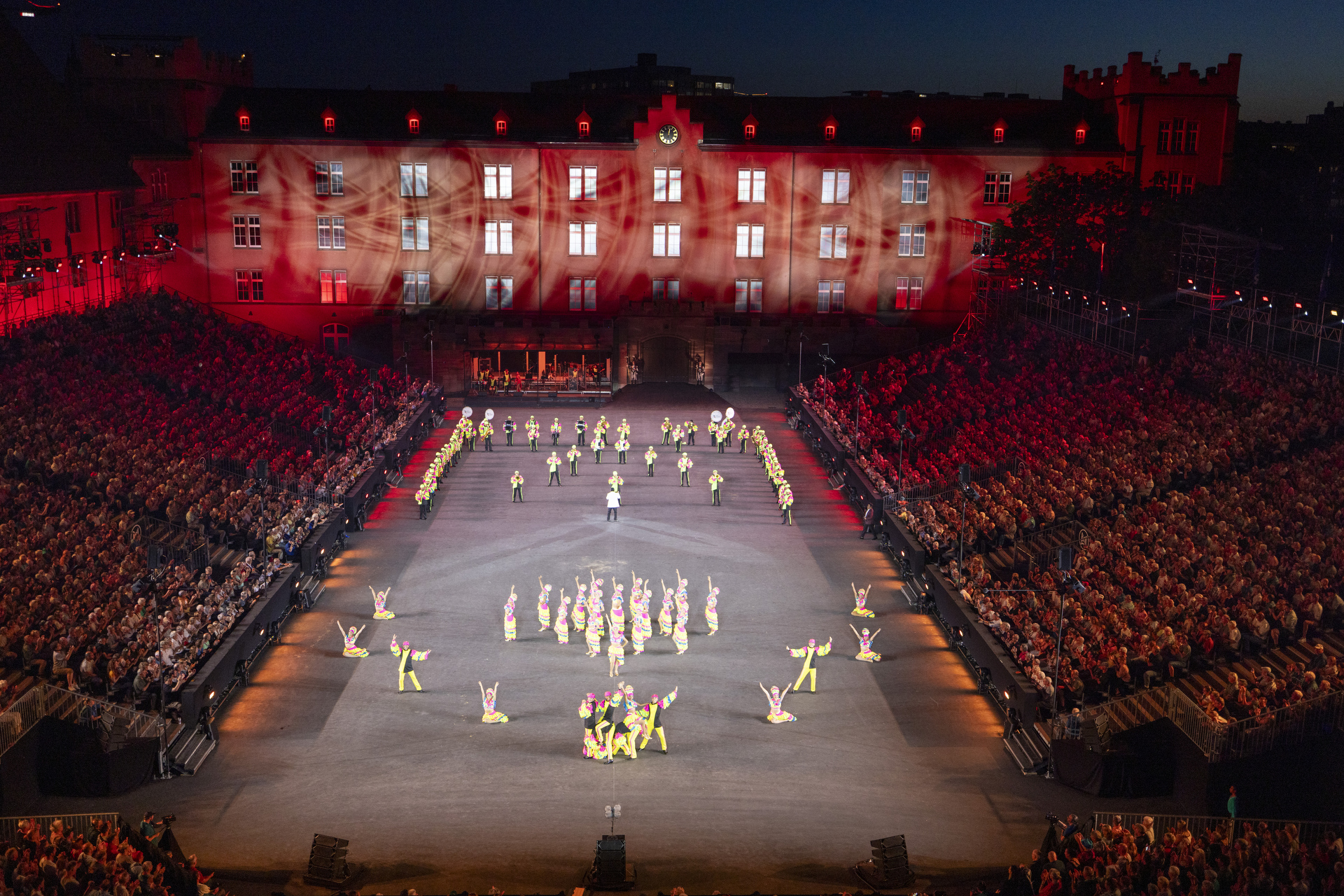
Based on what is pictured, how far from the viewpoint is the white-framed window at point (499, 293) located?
2426 inches

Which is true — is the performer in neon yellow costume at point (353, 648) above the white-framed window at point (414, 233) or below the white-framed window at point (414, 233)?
below

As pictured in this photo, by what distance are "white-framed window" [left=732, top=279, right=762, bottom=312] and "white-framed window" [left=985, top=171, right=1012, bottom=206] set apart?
12.1 meters

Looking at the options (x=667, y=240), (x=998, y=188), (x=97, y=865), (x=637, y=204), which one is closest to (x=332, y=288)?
(x=637, y=204)

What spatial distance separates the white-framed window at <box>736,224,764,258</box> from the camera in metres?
62.0

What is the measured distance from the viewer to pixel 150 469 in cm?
3397

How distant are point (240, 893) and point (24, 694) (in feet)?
19.9

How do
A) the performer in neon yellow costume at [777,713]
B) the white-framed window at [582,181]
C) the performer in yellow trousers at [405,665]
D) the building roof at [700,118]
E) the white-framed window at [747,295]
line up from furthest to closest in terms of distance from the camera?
the white-framed window at [747,295] → the white-framed window at [582,181] → the building roof at [700,118] → the performer in yellow trousers at [405,665] → the performer in neon yellow costume at [777,713]

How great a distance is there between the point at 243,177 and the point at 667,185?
2049cm

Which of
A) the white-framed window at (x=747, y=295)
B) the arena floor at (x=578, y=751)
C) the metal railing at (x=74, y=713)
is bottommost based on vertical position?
the arena floor at (x=578, y=751)

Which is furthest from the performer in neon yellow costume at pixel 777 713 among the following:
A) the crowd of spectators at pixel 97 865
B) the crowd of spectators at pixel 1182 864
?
the crowd of spectators at pixel 97 865

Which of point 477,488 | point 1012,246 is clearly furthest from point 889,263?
point 477,488

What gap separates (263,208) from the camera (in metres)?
60.3

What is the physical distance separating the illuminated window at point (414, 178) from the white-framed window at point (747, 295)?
16.1 m

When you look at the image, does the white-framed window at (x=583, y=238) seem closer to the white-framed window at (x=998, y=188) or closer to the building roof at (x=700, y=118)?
the building roof at (x=700, y=118)
